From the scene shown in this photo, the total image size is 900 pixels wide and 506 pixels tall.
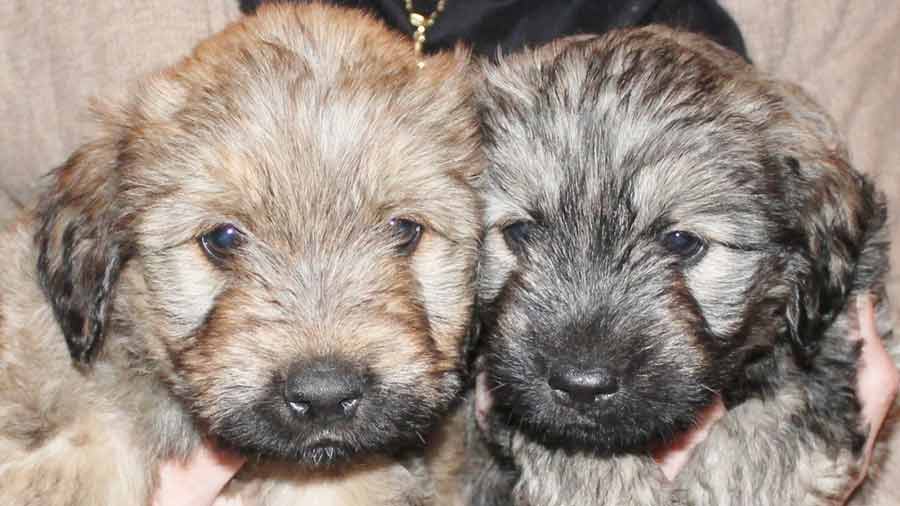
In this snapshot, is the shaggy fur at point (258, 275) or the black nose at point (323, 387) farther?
the shaggy fur at point (258, 275)

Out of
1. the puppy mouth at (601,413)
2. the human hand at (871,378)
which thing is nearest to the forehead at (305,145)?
the puppy mouth at (601,413)

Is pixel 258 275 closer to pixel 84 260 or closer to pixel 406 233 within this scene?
pixel 406 233

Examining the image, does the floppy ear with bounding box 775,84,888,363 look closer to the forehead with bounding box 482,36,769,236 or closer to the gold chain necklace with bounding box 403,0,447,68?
the forehead with bounding box 482,36,769,236

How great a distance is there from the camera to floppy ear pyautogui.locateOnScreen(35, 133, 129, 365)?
2.43 m

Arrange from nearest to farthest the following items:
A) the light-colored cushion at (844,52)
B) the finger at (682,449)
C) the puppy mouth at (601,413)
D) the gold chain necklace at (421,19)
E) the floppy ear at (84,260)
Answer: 1. the puppy mouth at (601,413)
2. the floppy ear at (84,260)
3. the finger at (682,449)
4. the gold chain necklace at (421,19)
5. the light-colored cushion at (844,52)

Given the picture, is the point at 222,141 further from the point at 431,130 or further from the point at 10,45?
the point at 10,45

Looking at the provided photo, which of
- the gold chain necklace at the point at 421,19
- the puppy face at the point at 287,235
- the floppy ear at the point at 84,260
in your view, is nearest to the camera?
the puppy face at the point at 287,235

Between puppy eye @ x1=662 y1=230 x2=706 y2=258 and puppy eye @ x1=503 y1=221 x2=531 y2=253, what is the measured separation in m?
0.33

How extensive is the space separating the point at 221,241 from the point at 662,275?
1024mm

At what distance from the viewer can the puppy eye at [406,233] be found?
2.34 metres

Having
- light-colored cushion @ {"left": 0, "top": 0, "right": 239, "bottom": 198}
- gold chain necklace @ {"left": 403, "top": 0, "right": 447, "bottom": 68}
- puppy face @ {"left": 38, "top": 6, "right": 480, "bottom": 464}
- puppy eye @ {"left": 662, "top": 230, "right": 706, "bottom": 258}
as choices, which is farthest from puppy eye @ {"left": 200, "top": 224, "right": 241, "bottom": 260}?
light-colored cushion @ {"left": 0, "top": 0, "right": 239, "bottom": 198}

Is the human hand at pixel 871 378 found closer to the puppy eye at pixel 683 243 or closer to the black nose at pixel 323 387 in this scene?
the puppy eye at pixel 683 243

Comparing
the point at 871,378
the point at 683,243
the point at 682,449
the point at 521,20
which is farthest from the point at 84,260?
the point at 871,378

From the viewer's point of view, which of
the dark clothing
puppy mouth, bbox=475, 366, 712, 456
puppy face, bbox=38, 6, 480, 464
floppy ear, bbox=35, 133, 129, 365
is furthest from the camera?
the dark clothing
